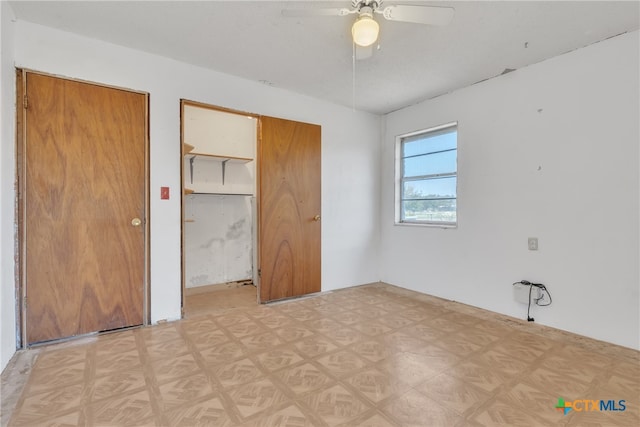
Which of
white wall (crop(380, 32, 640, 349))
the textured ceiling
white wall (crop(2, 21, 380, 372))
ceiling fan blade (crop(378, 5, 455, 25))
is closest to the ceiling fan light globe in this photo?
ceiling fan blade (crop(378, 5, 455, 25))

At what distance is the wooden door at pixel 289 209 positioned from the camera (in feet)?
11.6

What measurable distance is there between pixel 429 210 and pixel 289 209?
74.1 inches

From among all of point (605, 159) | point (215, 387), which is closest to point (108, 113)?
point (215, 387)

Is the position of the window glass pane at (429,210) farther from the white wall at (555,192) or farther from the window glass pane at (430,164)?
the window glass pane at (430,164)

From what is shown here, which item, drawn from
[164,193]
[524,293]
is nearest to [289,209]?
[164,193]

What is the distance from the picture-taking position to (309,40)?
101 inches

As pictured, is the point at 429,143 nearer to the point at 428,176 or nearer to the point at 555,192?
the point at 428,176

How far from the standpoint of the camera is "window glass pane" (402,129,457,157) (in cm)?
378

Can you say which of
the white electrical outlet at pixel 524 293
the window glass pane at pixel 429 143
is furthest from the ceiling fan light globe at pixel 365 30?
the white electrical outlet at pixel 524 293

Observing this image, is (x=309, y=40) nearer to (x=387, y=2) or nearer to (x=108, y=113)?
(x=387, y=2)

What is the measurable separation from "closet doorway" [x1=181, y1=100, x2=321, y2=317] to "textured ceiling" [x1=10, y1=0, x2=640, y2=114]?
641 millimetres

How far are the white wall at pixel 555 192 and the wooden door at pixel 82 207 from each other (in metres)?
3.40

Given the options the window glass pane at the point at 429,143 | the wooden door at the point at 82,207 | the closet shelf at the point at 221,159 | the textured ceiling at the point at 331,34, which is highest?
the textured ceiling at the point at 331,34

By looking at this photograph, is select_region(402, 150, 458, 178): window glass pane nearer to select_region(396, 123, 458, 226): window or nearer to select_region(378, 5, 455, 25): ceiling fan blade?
select_region(396, 123, 458, 226): window
